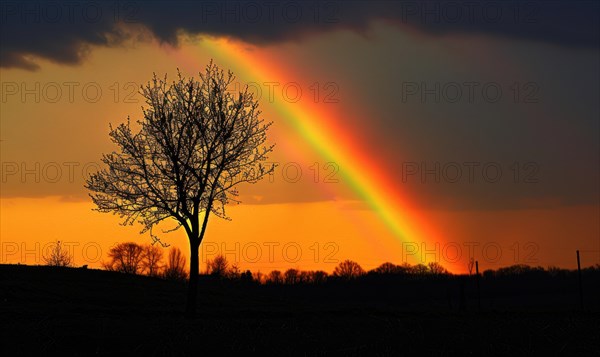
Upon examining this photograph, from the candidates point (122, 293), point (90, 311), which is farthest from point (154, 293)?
point (90, 311)

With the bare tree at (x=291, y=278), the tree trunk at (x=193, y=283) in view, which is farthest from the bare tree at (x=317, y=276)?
the tree trunk at (x=193, y=283)

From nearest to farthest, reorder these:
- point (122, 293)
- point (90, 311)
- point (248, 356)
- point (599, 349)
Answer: point (248, 356), point (599, 349), point (90, 311), point (122, 293)

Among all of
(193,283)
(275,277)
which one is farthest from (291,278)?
(193,283)

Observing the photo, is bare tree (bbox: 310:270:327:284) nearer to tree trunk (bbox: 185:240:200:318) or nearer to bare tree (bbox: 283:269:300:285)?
bare tree (bbox: 283:269:300:285)

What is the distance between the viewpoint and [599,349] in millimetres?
25391

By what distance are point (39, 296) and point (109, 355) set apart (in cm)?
3410

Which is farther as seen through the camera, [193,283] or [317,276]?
[317,276]

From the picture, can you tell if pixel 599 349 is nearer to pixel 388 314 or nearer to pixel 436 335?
pixel 436 335

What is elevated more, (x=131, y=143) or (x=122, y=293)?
(x=131, y=143)

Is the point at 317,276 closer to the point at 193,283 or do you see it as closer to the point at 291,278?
the point at 291,278

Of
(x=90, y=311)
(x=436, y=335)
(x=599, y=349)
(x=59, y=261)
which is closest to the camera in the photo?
(x=599, y=349)

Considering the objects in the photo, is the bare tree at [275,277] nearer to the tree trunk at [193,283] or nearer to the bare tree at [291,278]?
the bare tree at [291,278]

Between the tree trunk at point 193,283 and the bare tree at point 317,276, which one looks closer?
the tree trunk at point 193,283

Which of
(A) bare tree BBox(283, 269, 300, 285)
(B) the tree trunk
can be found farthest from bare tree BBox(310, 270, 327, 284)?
(B) the tree trunk
